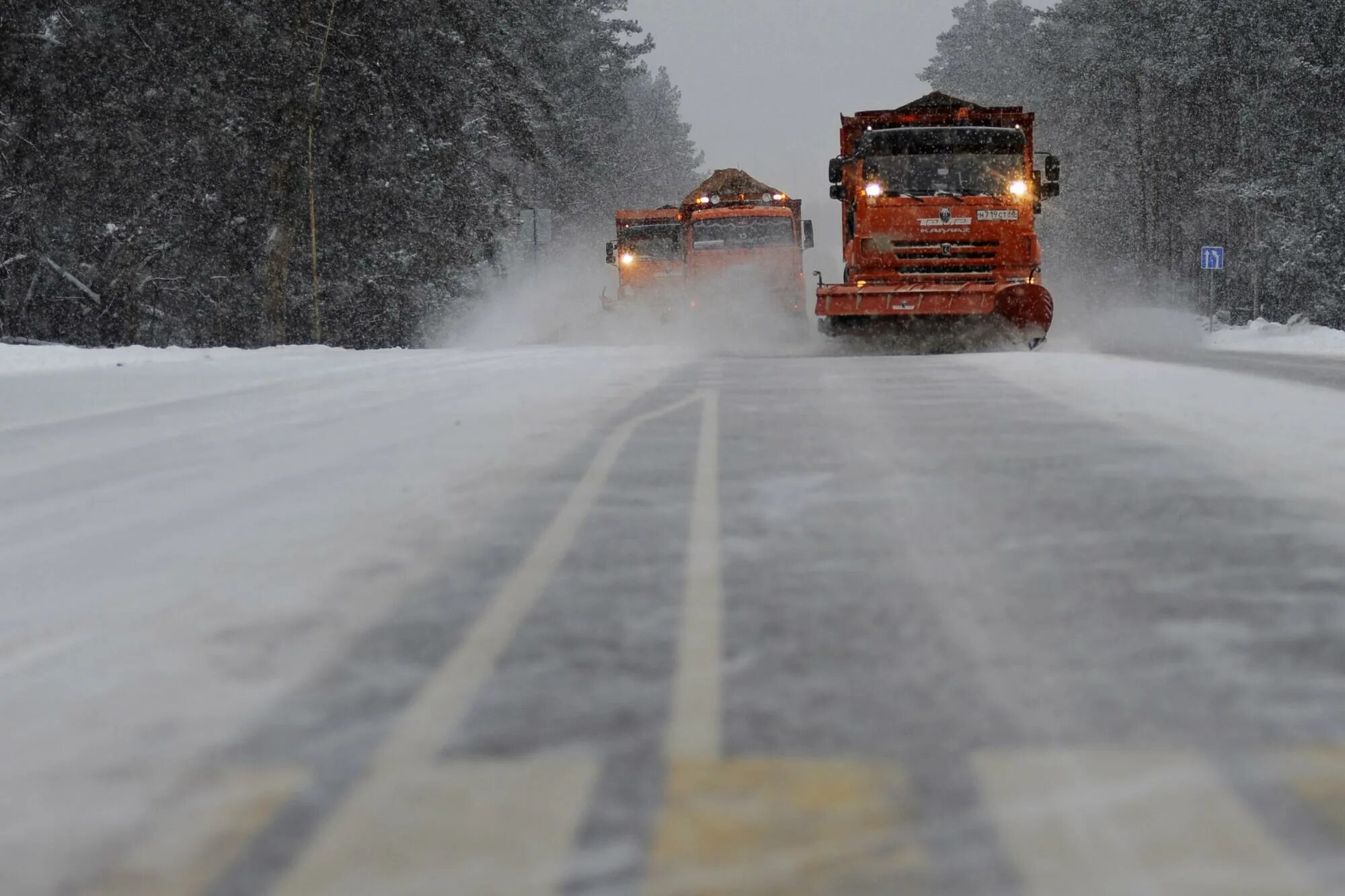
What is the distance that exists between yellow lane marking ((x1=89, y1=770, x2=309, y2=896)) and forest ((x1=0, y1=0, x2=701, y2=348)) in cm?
2012

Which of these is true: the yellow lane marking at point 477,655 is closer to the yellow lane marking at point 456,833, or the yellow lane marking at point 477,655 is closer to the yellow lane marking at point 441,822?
the yellow lane marking at point 441,822

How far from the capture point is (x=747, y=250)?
2614 cm

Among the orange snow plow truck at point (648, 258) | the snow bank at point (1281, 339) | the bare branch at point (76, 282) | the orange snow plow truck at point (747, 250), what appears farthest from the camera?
the orange snow plow truck at point (648, 258)

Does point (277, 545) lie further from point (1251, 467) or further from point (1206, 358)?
point (1206, 358)

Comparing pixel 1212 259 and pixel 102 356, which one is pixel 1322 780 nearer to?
pixel 102 356

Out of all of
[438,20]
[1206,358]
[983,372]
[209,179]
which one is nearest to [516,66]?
[438,20]

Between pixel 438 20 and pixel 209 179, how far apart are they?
15.8 feet

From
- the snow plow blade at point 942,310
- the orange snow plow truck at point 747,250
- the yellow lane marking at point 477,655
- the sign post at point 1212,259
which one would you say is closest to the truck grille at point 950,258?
the snow plow blade at point 942,310

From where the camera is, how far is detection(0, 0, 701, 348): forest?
2098 centimetres

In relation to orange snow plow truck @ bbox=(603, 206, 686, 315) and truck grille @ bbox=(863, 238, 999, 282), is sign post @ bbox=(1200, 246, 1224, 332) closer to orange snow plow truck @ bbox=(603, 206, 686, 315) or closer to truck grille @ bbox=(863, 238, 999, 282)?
orange snow plow truck @ bbox=(603, 206, 686, 315)

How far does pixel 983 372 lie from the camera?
12.8m

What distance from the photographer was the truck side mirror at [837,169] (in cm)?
1931

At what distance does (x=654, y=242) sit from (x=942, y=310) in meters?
14.1

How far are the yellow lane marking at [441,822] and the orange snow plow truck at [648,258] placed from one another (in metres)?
26.6
